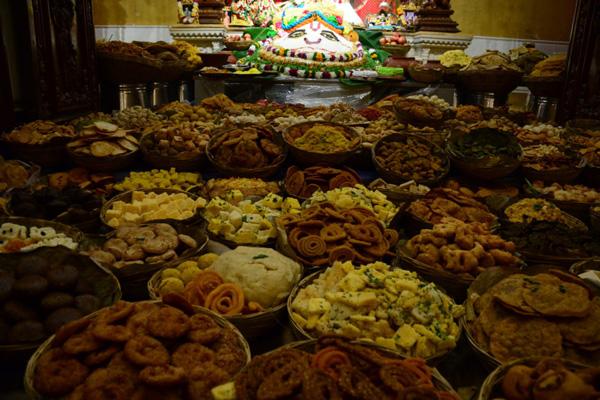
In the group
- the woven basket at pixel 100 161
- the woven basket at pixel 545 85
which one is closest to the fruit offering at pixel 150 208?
the woven basket at pixel 100 161

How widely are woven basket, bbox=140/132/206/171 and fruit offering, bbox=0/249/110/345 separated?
4.67 ft

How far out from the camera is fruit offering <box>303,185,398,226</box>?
2.30 m

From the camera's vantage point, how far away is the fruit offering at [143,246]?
1.80 meters

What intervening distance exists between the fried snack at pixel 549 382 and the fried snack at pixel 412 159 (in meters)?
1.84

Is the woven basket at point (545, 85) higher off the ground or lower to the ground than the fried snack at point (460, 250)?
higher

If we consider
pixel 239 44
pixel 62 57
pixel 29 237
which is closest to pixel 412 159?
pixel 29 237

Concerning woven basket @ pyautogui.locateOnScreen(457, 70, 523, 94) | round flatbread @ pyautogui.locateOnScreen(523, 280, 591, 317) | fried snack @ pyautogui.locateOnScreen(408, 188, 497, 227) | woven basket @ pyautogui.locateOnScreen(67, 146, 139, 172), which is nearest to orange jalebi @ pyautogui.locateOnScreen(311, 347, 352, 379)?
round flatbread @ pyautogui.locateOnScreen(523, 280, 591, 317)

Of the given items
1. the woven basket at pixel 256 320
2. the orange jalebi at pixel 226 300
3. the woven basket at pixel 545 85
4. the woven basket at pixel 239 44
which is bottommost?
the woven basket at pixel 256 320

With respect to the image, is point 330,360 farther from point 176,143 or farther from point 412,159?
point 176,143

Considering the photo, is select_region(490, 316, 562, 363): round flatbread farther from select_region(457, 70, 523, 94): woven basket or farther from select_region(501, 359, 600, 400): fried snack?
select_region(457, 70, 523, 94): woven basket

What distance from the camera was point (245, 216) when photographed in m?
2.27

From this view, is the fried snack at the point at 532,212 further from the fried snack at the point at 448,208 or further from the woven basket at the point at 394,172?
the woven basket at the point at 394,172

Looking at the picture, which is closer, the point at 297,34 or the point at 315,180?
the point at 315,180

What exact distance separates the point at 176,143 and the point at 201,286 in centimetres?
167
